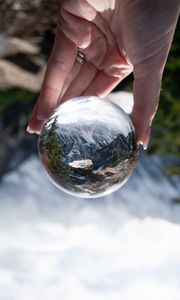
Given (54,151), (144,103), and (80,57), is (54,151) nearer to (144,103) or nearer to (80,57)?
(144,103)

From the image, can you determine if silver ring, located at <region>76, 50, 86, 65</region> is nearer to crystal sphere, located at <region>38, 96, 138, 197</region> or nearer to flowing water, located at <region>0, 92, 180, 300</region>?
crystal sphere, located at <region>38, 96, 138, 197</region>

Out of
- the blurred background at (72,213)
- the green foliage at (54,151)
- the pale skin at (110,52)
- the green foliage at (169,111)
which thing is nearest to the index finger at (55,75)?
the pale skin at (110,52)

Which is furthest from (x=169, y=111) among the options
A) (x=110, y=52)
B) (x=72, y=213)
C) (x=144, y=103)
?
(x=144, y=103)

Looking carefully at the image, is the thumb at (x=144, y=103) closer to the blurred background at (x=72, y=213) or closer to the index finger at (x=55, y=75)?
the index finger at (x=55, y=75)

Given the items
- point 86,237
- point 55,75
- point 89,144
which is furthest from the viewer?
point 86,237

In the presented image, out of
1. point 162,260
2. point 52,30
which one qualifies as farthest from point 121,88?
point 162,260

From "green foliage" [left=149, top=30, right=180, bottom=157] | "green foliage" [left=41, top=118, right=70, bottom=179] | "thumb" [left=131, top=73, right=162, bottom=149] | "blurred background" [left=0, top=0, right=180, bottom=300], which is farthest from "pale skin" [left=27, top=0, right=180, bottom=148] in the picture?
"green foliage" [left=149, top=30, right=180, bottom=157]

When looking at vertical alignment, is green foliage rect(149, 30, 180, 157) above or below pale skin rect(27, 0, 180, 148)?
below
